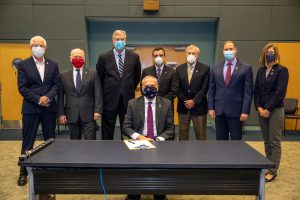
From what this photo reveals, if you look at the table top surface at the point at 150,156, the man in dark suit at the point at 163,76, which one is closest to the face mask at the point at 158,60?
the man in dark suit at the point at 163,76

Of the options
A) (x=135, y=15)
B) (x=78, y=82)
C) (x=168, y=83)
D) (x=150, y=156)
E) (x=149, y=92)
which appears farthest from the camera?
(x=135, y=15)

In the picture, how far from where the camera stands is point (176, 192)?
1.88 meters

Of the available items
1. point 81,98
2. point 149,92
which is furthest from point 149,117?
point 81,98

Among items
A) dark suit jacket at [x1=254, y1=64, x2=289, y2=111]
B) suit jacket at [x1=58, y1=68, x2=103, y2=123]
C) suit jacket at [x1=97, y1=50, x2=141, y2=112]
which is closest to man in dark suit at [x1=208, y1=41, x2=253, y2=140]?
dark suit jacket at [x1=254, y1=64, x2=289, y2=111]

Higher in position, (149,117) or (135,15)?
(135,15)

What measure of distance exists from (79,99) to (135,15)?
362 centimetres

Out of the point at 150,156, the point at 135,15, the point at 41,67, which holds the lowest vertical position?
the point at 150,156

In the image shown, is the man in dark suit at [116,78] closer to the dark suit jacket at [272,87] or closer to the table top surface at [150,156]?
the table top surface at [150,156]

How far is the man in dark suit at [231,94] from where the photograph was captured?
3279mm

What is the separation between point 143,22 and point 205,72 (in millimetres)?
3493

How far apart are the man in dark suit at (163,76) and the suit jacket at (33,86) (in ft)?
3.79

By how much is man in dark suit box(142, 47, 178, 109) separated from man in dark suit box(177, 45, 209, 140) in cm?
10

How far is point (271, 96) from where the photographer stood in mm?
3293

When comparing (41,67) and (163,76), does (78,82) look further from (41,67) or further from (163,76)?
(163,76)
